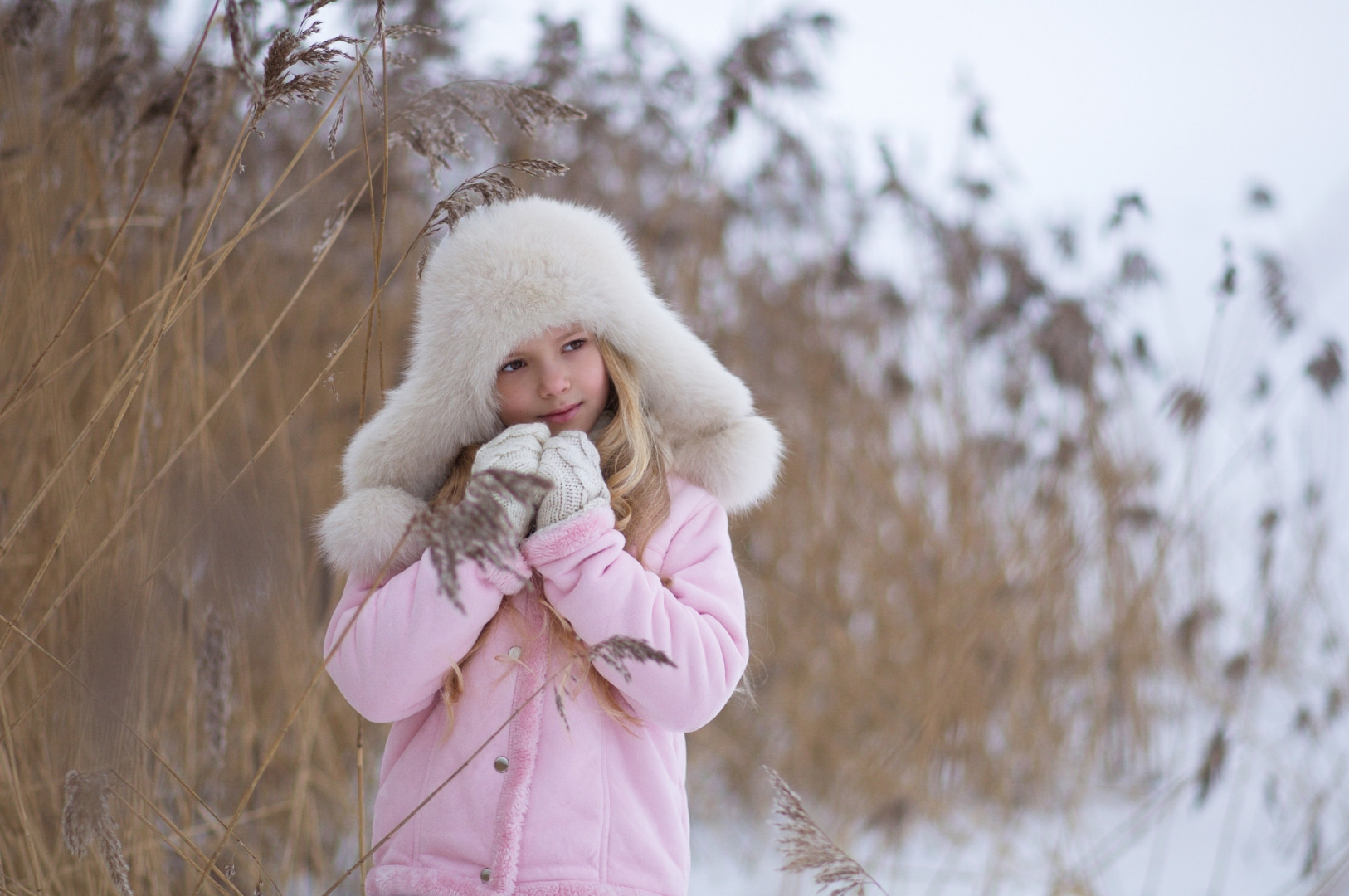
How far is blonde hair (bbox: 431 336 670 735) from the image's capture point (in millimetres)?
1132

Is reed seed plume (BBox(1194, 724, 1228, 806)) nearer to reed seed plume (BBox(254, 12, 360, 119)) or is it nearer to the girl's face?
the girl's face

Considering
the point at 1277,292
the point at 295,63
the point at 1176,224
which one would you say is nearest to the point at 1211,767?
the point at 1277,292

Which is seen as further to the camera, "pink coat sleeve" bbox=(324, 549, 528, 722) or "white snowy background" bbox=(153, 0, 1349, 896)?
"white snowy background" bbox=(153, 0, 1349, 896)

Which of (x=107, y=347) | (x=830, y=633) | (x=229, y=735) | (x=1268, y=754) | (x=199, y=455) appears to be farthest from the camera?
(x=830, y=633)

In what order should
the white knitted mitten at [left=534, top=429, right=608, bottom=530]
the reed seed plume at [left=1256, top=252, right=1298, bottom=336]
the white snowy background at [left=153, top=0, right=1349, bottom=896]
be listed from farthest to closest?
the white snowy background at [left=153, top=0, right=1349, bottom=896]
the reed seed plume at [left=1256, top=252, right=1298, bottom=336]
the white knitted mitten at [left=534, top=429, right=608, bottom=530]

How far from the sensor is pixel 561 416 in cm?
125

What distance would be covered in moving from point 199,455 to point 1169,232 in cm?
332

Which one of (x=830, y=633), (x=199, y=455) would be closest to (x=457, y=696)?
(x=199, y=455)

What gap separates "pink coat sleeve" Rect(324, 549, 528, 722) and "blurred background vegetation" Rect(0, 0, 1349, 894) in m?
0.36

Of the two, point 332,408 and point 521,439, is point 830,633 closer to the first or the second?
point 332,408

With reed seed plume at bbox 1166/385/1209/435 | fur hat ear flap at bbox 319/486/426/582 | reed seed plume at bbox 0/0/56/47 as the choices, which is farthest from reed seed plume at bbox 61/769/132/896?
reed seed plume at bbox 1166/385/1209/435

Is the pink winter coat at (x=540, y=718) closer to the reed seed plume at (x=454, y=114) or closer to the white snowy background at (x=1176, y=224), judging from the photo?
the reed seed plume at (x=454, y=114)

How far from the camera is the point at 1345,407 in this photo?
3215 millimetres

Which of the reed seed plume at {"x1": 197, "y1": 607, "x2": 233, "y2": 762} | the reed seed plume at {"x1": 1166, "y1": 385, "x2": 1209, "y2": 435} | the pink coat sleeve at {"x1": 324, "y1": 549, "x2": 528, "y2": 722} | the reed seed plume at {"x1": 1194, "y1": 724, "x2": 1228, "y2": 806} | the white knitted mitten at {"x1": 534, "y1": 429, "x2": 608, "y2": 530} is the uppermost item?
the reed seed plume at {"x1": 1166, "y1": 385, "x2": 1209, "y2": 435}
